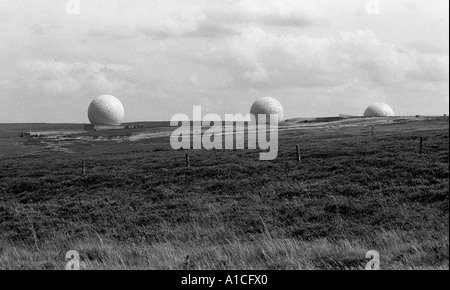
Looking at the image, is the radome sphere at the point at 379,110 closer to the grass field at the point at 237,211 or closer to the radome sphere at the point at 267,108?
the radome sphere at the point at 267,108

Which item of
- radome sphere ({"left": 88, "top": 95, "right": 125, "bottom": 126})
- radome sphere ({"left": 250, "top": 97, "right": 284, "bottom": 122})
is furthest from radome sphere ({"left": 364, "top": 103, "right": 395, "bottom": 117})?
radome sphere ({"left": 88, "top": 95, "right": 125, "bottom": 126})

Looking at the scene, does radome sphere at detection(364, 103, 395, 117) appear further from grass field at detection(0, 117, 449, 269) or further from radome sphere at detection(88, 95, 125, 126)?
grass field at detection(0, 117, 449, 269)

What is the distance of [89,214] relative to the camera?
2106 centimetres

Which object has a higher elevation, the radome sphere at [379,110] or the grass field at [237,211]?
the radome sphere at [379,110]

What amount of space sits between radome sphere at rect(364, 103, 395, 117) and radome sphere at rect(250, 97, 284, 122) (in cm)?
1970

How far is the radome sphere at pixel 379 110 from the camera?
110000mm

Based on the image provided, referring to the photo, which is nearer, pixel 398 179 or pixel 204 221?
pixel 204 221

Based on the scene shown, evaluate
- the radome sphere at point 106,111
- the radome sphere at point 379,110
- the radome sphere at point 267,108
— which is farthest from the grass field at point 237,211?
the radome sphere at point 379,110

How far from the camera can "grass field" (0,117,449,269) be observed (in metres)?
8.80

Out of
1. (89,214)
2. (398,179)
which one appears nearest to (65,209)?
(89,214)

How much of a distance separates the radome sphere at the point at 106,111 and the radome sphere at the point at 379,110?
47.5 metres
